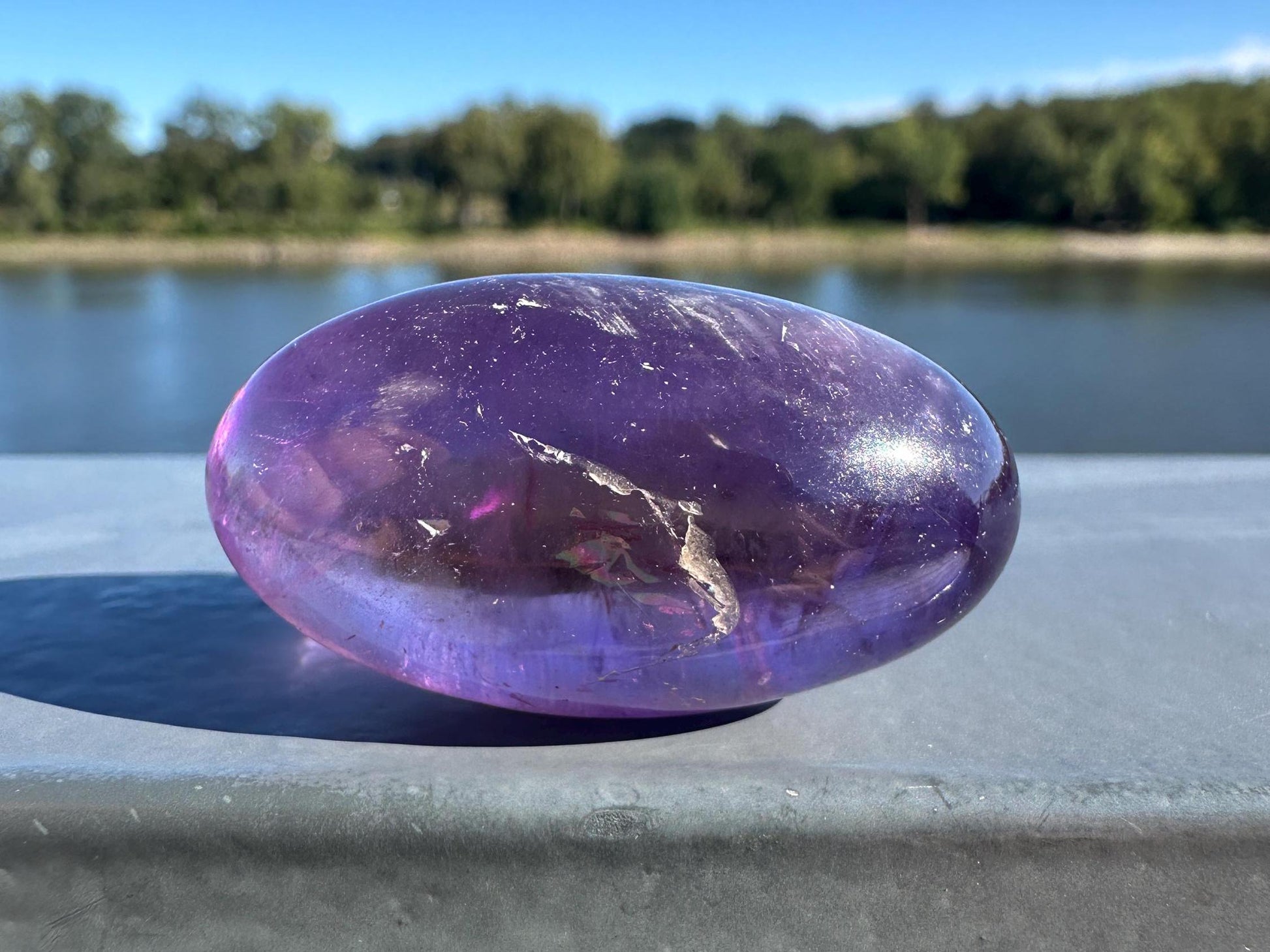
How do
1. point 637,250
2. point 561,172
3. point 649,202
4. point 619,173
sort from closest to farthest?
point 637,250
point 649,202
point 561,172
point 619,173

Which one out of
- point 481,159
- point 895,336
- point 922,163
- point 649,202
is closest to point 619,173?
point 649,202

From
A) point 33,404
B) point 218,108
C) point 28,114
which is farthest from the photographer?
point 218,108

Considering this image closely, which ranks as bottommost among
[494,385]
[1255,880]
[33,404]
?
[33,404]

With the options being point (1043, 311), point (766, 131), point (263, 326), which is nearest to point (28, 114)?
point (263, 326)

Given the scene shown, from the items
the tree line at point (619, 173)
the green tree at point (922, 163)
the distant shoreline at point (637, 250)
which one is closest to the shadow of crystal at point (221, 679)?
the distant shoreline at point (637, 250)

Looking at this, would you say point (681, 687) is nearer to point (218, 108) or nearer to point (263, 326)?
point (263, 326)

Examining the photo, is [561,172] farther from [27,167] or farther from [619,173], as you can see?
[27,167]

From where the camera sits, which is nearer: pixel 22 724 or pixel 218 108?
pixel 22 724

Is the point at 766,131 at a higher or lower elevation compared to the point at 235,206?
higher
